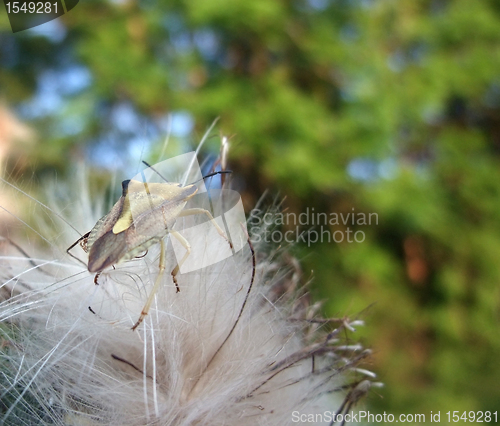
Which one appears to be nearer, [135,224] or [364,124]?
[135,224]

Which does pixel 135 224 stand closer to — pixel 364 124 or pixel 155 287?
pixel 155 287

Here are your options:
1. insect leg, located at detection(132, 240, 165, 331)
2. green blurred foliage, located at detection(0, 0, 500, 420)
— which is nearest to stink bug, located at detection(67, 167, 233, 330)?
insect leg, located at detection(132, 240, 165, 331)

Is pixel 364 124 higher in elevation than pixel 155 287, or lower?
lower

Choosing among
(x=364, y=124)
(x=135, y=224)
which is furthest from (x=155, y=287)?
(x=364, y=124)

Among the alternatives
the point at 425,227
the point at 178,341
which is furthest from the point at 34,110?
the point at 178,341

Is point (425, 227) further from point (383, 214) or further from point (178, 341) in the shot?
point (178, 341)

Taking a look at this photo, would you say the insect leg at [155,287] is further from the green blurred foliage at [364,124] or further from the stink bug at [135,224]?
the green blurred foliage at [364,124]
